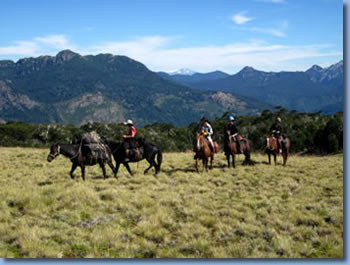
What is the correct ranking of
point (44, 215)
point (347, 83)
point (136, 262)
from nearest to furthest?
point (136, 262) < point (347, 83) < point (44, 215)

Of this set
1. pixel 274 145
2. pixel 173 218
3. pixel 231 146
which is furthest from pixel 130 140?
pixel 274 145

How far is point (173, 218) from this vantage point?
402 inches

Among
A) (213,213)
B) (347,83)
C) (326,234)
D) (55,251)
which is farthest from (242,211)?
(55,251)

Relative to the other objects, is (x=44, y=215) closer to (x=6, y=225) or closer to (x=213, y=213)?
(x=6, y=225)

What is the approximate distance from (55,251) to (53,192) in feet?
17.3

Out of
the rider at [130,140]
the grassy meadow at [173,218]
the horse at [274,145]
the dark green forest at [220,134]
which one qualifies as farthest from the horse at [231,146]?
the dark green forest at [220,134]

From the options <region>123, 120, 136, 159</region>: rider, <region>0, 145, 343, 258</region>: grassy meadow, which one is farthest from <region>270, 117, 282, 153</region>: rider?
<region>123, 120, 136, 159</region>: rider

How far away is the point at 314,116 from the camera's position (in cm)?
7431

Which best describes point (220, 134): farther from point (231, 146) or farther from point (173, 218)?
point (173, 218)

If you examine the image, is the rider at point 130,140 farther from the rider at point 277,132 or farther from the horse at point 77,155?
the rider at point 277,132

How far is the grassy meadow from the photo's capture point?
7660 mm

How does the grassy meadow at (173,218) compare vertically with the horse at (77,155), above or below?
below

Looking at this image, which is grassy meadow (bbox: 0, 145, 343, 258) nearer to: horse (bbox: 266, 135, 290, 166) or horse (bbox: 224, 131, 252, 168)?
horse (bbox: 224, 131, 252, 168)

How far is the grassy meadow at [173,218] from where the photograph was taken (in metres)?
7.66
